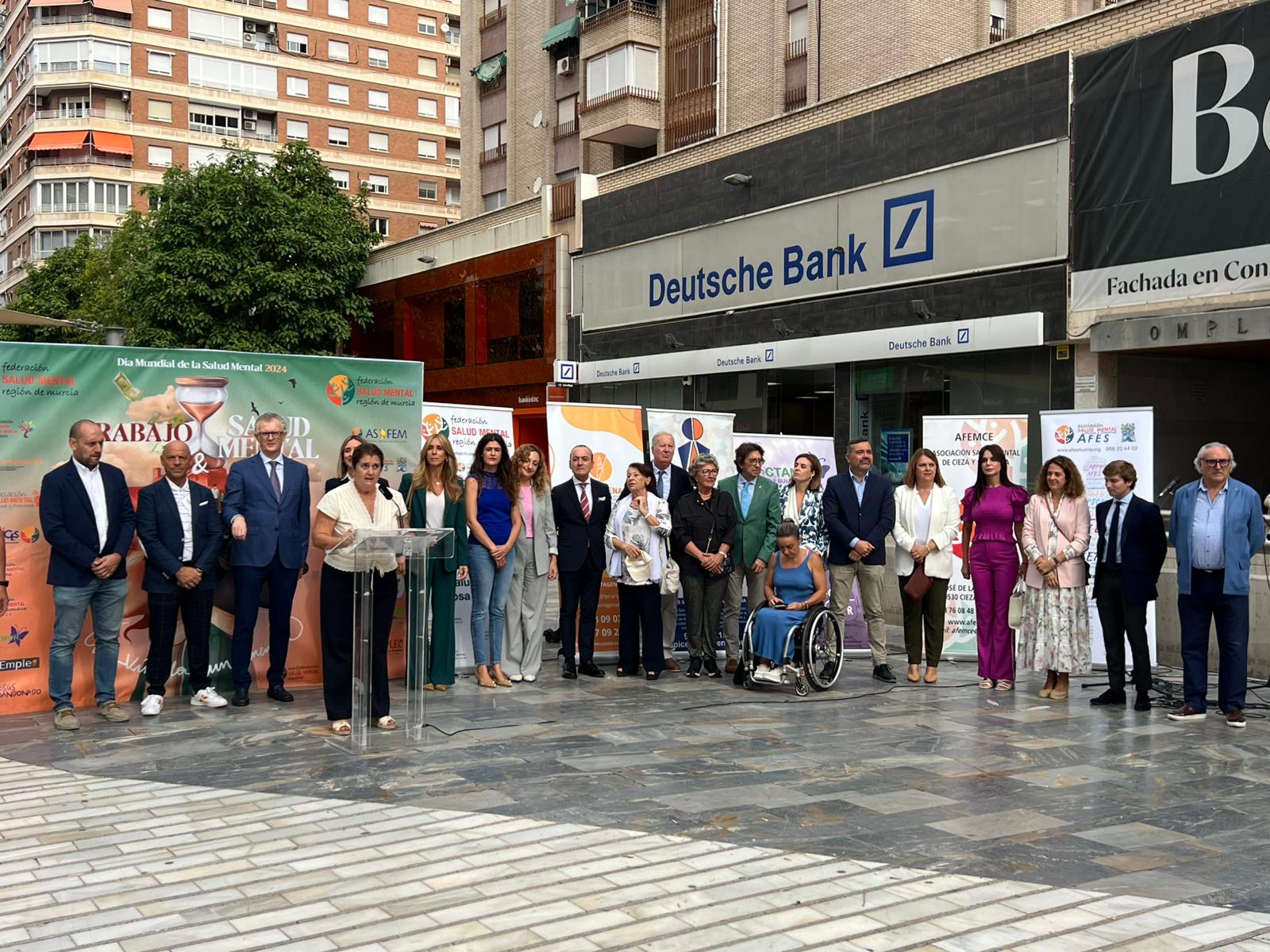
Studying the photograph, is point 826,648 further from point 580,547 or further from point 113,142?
point 113,142

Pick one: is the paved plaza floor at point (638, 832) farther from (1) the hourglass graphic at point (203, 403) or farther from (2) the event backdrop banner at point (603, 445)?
(2) the event backdrop banner at point (603, 445)

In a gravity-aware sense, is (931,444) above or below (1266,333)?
below

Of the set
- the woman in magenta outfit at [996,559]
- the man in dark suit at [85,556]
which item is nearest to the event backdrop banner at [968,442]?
the woman in magenta outfit at [996,559]

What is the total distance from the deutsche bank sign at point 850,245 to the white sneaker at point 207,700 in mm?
12490

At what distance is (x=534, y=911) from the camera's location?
445 centimetres

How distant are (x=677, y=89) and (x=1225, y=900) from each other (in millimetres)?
27132

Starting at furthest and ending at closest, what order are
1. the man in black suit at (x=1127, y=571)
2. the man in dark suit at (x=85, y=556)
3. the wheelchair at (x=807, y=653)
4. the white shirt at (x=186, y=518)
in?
the wheelchair at (x=807, y=653)
the man in black suit at (x=1127, y=571)
the white shirt at (x=186, y=518)
the man in dark suit at (x=85, y=556)

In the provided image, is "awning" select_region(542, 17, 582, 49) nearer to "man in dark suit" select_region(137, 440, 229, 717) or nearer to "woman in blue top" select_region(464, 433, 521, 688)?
"woman in blue top" select_region(464, 433, 521, 688)

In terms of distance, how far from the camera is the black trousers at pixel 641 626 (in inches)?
400

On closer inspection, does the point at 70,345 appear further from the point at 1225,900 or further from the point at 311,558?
the point at 1225,900

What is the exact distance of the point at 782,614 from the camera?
9.51 metres

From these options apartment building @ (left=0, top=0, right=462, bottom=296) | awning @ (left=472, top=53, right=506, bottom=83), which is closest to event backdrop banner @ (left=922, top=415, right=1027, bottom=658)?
awning @ (left=472, top=53, right=506, bottom=83)

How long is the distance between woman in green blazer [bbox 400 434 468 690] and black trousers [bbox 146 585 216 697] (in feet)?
5.36

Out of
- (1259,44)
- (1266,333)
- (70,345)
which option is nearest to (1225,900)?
(70,345)
